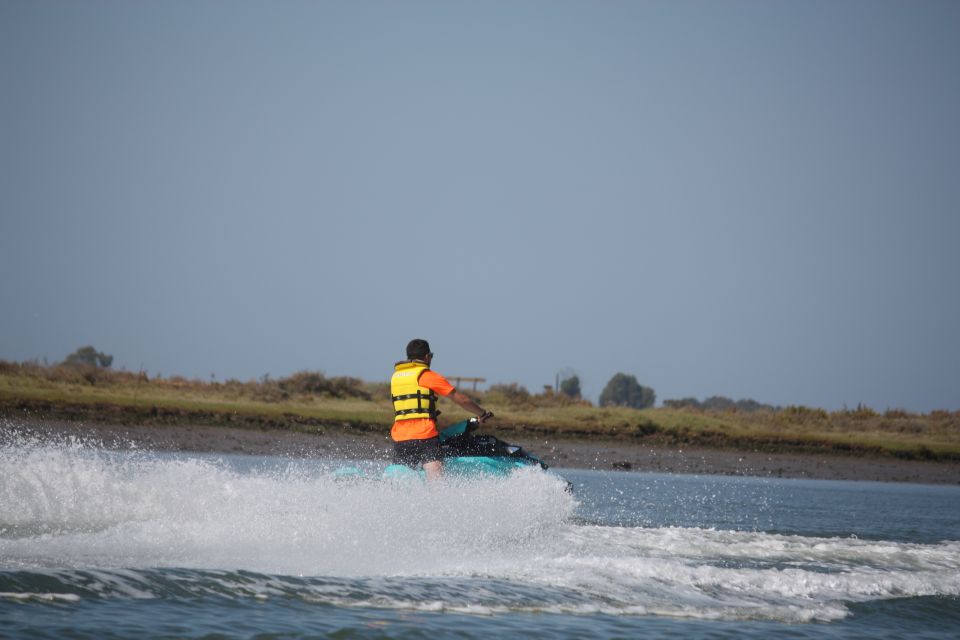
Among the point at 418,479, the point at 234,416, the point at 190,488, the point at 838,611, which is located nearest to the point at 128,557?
the point at 190,488

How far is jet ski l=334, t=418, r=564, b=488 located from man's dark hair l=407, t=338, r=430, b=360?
1165mm

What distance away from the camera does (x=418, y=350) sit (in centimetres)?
1316

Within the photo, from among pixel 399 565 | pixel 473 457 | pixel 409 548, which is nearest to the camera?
pixel 399 565

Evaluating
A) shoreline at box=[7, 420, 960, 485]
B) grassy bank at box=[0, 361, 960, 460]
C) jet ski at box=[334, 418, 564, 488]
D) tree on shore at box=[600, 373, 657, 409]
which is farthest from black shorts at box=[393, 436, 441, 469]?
tree on shore at box=[600, 373, 657, 409]

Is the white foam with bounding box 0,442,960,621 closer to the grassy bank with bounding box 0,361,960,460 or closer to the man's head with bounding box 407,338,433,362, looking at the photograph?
the man's head with bounding box 407,338,433,362

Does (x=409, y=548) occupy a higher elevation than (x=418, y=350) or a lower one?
lower

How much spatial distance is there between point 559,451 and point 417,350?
60.8ft

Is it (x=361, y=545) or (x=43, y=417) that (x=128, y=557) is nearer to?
(x=361, y=545)

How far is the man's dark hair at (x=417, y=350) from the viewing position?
1317 centimetres

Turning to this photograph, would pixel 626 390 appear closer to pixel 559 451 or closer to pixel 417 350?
pixel 559 451

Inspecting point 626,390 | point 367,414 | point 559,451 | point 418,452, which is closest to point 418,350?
point 418,452

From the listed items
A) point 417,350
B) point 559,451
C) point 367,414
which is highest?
point 417,350

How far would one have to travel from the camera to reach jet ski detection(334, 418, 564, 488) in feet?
45.5

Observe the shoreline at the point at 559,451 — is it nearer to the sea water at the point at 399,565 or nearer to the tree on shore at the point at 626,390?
the sea water at the point at 399,565
